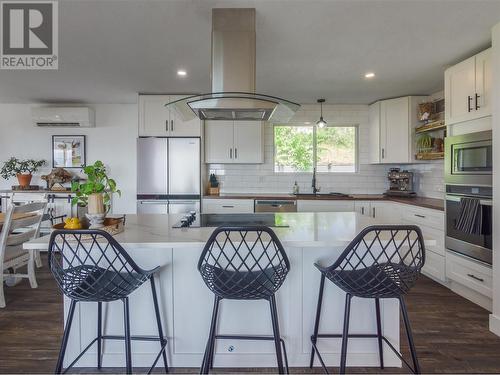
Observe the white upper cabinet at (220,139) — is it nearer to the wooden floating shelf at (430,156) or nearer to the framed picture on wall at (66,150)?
the framed picture on wall at (66,150)

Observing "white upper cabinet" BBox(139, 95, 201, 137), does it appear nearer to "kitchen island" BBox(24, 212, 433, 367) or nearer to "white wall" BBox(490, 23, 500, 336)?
"kitchen island" BBox(24, 212, 433, 367)

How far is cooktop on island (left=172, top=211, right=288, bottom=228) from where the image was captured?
6.72ft

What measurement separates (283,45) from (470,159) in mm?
1995

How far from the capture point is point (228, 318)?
6.04 feet

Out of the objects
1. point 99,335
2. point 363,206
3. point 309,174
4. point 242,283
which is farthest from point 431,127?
point 99,335

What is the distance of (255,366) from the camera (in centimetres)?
187

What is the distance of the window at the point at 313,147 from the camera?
4750mm

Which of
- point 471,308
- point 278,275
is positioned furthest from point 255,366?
point 471,308

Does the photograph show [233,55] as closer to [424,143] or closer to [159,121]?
[159,121]

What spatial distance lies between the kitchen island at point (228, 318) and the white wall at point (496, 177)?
1.05 m

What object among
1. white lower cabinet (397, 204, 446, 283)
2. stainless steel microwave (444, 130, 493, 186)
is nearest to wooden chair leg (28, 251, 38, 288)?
white lower cabinet (397, 204, 446, 283)

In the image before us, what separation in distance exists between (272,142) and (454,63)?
2.52 metres

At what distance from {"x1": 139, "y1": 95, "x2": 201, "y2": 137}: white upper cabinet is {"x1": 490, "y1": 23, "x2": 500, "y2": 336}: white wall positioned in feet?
10.4

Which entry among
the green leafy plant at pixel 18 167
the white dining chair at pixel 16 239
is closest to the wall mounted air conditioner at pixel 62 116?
the green leafy plant at pixel 18 167
